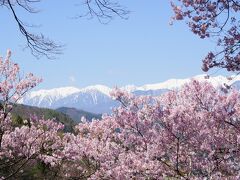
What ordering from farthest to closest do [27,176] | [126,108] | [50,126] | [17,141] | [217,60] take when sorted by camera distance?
[27,176], [50,126], [17,141], [126,108], [217,60]

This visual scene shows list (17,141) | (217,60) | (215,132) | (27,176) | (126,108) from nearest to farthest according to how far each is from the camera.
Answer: (217,60) < (215,132) < (126,108) < (17,141) < (27,176)

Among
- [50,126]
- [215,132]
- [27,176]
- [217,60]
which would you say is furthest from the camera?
[27,176]

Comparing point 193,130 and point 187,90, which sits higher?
point 187,90

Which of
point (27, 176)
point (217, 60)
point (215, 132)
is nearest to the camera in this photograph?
point (217, 60)

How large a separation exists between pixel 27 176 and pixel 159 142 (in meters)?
25.9

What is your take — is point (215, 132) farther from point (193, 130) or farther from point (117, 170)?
point (117, 170)

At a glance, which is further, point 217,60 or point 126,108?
point 126,108

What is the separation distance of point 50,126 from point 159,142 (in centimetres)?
798

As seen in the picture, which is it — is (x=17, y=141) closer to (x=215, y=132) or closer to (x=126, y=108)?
(x=126, y=108)

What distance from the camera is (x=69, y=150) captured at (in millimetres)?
17172

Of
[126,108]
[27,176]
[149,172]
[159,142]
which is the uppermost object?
[126,108]

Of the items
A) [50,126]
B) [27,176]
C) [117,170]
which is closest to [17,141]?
[50,126]

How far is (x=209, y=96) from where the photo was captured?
1132 centimetres

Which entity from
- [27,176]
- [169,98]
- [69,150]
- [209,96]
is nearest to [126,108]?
[169,98]
